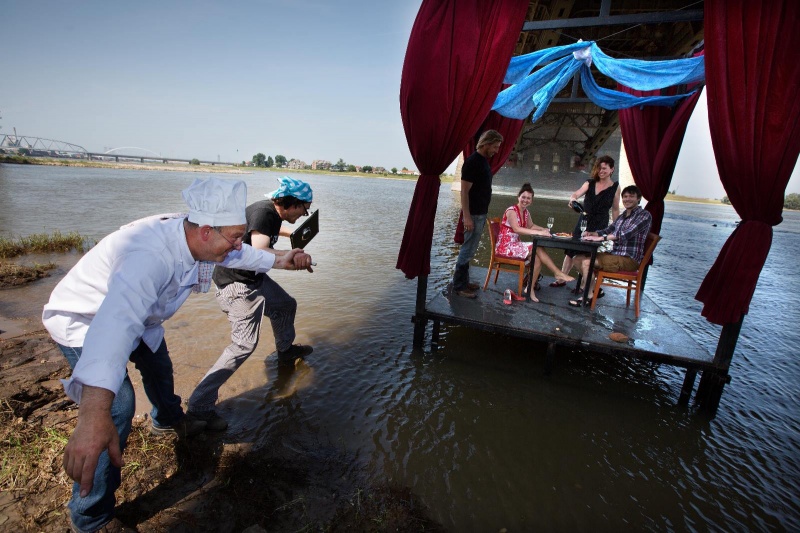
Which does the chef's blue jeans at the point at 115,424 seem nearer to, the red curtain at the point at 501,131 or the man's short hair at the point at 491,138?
the man's short hair at the point at 491,138

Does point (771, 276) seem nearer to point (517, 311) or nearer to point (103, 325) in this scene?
point (517, 311)

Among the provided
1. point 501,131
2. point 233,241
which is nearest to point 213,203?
point 233,241

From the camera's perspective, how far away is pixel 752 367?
4691mm

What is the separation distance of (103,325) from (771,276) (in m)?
15.2

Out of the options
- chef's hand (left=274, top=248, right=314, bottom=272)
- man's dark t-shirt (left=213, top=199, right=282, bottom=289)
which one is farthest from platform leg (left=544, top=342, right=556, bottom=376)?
man's dark t-shirt (left=213, top=199, right=282, bottom=289)

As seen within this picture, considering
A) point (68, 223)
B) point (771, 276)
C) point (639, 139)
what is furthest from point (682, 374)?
point (68, 223)

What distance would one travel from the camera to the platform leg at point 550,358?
3.95 m

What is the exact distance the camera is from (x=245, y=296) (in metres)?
2.99

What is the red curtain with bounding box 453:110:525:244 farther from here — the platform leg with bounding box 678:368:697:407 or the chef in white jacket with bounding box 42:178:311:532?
the chef in white jacket with bounding box 42:178:311:532

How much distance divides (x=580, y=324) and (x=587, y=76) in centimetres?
464

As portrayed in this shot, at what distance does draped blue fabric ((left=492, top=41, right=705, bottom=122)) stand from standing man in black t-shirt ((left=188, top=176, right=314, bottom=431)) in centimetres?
438

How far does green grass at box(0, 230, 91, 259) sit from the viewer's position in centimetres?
708

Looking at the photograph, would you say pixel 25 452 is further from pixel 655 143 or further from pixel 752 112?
pixel 655 143

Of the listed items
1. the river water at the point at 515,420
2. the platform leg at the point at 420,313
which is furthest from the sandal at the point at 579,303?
the platform leg at the point at 420,313
